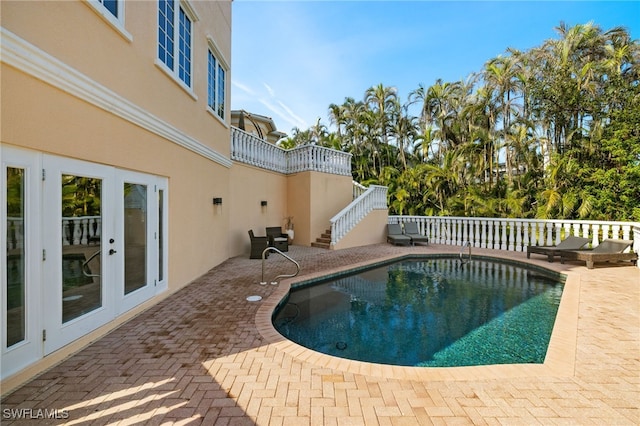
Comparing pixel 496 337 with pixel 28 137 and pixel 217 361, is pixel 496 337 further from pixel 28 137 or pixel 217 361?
pixel 28 137

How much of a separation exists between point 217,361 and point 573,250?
422 inches

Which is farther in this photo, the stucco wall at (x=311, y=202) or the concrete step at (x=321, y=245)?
the stucco wall at (x=311, y=202)

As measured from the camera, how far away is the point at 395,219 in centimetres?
1477

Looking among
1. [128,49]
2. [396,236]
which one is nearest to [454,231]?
[396,236]

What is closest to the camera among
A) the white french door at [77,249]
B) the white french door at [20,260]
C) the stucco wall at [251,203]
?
the white french door at [20,260]

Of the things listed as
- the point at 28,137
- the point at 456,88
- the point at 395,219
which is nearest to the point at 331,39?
the point at 395,219

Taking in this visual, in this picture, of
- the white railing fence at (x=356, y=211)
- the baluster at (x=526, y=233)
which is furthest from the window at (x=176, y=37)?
the baluster at (x=526, y=233)

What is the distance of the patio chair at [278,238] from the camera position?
35.3ft

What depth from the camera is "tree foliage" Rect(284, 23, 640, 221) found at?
523 inches

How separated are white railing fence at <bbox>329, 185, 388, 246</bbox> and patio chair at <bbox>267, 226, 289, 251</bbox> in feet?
6.53

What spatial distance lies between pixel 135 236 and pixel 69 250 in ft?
4.45

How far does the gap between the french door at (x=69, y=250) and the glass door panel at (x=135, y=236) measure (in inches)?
0.7

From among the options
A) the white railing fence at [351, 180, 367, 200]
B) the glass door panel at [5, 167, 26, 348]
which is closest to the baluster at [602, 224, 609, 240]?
the white railing fence at [351, 180, 367, 200]

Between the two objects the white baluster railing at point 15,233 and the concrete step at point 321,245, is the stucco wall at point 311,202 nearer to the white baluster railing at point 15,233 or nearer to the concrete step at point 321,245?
the concrete step at point 321,245
